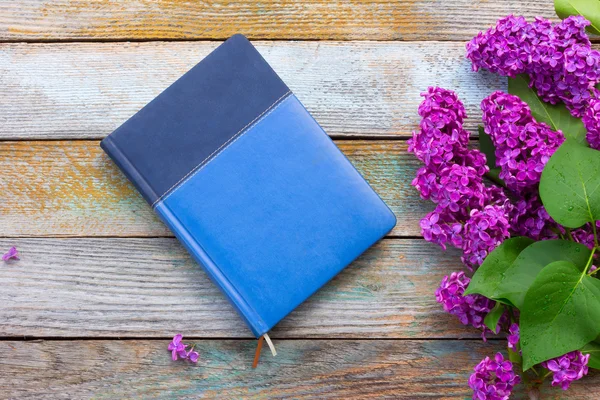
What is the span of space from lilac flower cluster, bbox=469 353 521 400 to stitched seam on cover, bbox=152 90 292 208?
461 mm

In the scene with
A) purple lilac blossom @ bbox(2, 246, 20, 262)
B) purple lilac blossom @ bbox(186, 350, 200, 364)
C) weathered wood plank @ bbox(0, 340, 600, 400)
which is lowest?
weathered wood plank @ bbox(0, 340, 600, 400)

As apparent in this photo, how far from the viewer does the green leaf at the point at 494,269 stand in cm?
75

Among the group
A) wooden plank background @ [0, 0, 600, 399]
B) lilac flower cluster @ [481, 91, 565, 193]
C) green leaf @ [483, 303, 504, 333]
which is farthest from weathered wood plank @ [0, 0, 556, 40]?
green leaf @ [483, 303, 504, 333]

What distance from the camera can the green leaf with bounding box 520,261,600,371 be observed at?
695mm

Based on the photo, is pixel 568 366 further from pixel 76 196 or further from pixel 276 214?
pixel 76 196

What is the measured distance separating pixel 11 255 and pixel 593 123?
2.77 feet

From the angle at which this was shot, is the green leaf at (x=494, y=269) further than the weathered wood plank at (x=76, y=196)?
No

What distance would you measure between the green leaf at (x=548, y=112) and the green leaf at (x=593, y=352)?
0.28m

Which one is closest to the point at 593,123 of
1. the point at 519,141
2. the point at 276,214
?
the point at 519,141

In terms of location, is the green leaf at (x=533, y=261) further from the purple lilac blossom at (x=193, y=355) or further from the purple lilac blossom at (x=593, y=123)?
the purple lilac blossom at (x=193, y=355)

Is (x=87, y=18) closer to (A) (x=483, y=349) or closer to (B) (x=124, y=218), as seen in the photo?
(B) (x=124, y=218)

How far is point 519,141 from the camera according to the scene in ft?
2.49

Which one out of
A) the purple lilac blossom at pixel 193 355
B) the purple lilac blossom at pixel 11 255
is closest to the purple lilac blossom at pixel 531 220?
the purple lilac blossom at pixel 193 355

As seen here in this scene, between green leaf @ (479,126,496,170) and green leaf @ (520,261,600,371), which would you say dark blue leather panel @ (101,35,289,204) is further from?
green leaf @ (520,261,600,371)
